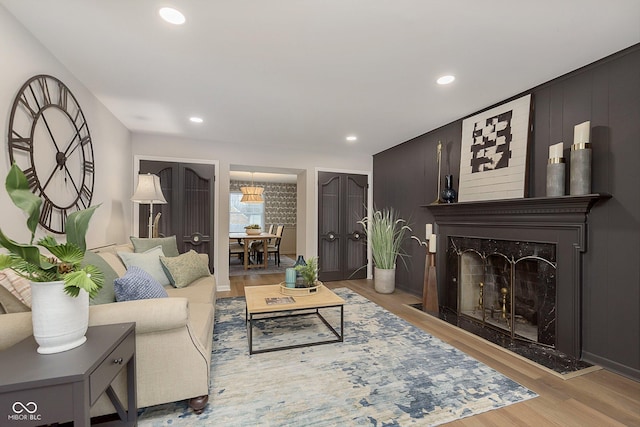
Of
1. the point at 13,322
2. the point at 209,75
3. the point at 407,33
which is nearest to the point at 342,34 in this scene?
the point at 407,33

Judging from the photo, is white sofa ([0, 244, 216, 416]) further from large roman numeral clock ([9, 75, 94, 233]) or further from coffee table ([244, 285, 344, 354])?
large roman numeral clock ([9, 75, 94, 233])

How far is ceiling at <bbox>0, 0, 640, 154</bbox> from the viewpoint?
1.73 metres

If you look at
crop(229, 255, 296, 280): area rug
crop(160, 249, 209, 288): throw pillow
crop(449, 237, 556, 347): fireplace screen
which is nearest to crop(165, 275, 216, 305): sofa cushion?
crop(160, 249, 209, 288): throw pillow

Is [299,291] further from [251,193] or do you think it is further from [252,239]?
[251,193]

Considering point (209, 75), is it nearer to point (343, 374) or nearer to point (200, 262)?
point (200, 262)

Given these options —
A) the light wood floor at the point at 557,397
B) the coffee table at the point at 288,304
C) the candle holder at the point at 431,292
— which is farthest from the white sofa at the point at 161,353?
the candle holder at the point at 431,292

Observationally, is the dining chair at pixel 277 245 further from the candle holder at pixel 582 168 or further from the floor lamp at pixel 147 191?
the candle holder at pixel 582 168

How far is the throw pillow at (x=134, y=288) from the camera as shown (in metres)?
1.73

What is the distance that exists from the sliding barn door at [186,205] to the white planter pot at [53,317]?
11.2 ft

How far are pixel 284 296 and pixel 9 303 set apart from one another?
184cm

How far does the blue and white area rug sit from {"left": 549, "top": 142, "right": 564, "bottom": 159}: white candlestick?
5.94 ft

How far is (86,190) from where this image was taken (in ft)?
9.14

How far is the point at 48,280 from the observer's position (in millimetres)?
1191

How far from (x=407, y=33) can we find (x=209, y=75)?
5.43 feet
